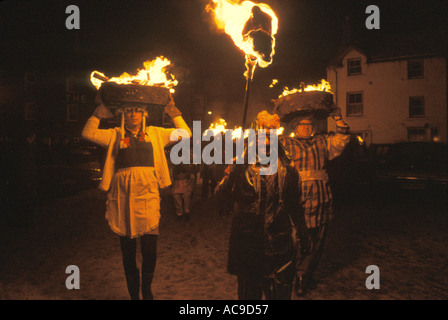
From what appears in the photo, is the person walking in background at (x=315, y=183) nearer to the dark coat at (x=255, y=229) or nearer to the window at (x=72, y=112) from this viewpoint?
the dark coat at (x=255, y=229)

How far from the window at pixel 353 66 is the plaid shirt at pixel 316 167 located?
85.4 ft

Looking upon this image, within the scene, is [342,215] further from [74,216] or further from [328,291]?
[74,216]

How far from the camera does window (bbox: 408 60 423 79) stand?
26.1 meters

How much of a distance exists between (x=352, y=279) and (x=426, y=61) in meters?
26.2

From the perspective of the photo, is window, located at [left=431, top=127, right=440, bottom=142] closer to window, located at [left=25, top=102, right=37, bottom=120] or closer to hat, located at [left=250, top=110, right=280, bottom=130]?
hat, located at [left=250, top=110, right=280, bottom=130]

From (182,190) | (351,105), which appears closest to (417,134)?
(351,105)

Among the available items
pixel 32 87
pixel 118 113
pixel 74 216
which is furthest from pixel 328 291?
pixel 32 87

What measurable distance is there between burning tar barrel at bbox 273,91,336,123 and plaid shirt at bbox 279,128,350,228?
0.36 m

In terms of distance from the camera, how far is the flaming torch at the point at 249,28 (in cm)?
278

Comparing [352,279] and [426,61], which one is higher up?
[426,61]

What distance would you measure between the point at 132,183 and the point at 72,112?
27796 millimetres

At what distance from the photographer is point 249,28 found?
2.78m

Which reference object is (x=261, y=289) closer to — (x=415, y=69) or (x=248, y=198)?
(x=248, y=198)

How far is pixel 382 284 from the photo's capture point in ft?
15.3
